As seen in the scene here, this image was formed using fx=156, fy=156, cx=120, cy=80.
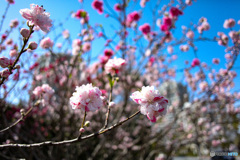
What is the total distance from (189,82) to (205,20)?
2309mm

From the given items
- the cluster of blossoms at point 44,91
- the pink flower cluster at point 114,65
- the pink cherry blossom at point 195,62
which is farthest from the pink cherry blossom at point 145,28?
the cluster of blossoms at point 44,91

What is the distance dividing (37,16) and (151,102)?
2.77 ft

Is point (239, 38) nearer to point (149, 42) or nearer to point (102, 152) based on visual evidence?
point (149, 42)

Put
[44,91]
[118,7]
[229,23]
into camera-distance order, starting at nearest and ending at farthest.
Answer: [44,91] → [229,23] → [118,7]

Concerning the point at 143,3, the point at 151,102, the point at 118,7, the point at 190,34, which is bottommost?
the point at 151,102

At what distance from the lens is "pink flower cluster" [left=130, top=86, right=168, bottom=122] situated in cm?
88

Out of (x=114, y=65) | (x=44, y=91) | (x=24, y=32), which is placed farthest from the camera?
(x=44, y=91)

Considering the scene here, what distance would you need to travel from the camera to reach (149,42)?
3.80 meters

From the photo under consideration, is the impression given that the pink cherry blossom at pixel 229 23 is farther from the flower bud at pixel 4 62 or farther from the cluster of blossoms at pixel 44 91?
the flower bud at pixel 4 62

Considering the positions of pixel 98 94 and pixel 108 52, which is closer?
pixel 98 94

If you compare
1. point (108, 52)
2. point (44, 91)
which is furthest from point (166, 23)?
point (44, 91)

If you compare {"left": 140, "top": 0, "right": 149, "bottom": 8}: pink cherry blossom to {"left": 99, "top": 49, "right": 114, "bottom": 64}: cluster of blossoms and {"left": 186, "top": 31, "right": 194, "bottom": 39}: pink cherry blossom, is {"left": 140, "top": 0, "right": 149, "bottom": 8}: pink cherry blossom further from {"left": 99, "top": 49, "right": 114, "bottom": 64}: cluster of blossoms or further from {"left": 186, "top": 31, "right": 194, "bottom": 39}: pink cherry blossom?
{"left": 99, "top": 49, "right": 114, "bottom": 64}: cluster of blossoms

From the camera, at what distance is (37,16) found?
3.04 ft

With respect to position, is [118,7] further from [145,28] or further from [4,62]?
[4,62]
